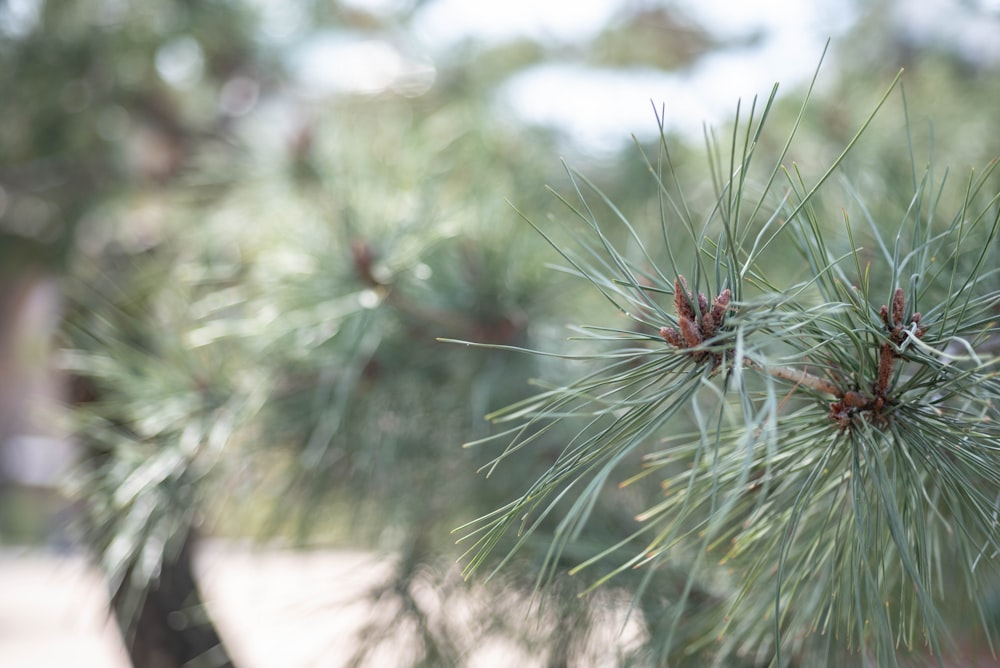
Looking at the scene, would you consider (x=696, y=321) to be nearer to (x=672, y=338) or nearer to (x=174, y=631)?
(x=672, y=338)

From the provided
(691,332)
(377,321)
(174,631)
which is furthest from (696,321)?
(174,631)

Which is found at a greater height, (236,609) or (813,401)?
(813,401)

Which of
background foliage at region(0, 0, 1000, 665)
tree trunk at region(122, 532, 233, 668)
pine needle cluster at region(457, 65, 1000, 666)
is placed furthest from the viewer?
tree trunk at region(122, 532, 233, 668)

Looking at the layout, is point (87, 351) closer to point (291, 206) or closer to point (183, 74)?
point (291, 206)

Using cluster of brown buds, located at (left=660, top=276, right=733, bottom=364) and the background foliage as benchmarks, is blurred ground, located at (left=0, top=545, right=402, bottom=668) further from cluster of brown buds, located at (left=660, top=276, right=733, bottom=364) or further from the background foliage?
cluster of brown buds, located at (left=660, top=276, right=733, bottom=364)

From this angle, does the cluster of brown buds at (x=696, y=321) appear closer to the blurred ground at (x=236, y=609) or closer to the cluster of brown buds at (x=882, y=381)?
the cluster of brown buds at (x=882, y=381)

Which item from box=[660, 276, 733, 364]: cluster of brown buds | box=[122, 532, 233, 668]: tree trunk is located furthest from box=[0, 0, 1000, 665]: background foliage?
box=[660, 276, 733, 364]: cluster of brown buds
